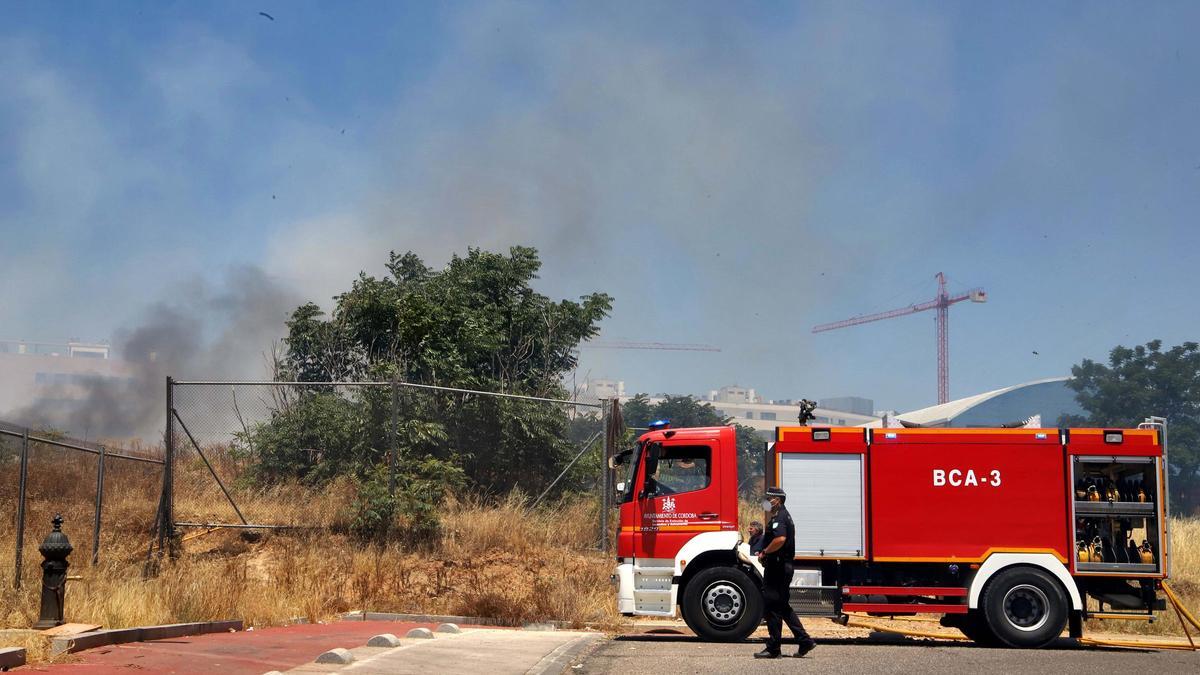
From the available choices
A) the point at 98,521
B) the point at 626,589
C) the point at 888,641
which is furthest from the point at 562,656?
the point at 98,521

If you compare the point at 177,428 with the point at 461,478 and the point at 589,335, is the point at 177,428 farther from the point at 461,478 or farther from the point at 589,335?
the point at 589,335

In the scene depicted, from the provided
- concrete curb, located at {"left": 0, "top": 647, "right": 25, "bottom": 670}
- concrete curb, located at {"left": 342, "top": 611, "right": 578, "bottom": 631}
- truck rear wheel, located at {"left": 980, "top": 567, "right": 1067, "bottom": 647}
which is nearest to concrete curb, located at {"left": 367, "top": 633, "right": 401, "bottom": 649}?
concrete curb, located at {"left": 0, "top": 647, "right": 25, "bottom": 670}

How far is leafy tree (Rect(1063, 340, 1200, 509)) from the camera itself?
63000 mm

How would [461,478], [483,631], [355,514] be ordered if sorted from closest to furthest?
[483,631] < [355,514] < [461,478]

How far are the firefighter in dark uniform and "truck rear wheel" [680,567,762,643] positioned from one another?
56.6 inches

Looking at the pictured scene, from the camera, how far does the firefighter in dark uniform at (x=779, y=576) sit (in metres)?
12.6

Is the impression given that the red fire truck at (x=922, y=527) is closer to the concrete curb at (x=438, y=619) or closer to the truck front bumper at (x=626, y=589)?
the truck front bumper at (x=626, y=589)

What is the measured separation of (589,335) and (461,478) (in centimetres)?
1108

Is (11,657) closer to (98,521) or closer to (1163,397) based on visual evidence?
(98,521)

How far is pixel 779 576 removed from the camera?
12781 millimetres

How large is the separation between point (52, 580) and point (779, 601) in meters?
7.27

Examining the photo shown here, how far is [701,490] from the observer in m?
14.8

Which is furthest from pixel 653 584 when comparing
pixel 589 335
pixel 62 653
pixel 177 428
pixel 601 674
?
pixel 589 335

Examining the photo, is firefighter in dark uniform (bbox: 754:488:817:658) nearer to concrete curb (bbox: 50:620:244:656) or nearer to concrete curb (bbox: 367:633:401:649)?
concrete curb (bbox: 367:633:401:649)
